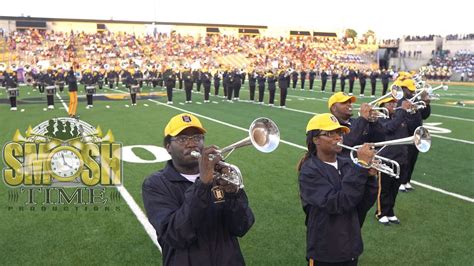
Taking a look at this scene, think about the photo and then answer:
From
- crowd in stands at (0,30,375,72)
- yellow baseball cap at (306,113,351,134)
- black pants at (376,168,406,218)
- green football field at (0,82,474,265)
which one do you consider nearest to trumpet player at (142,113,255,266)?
yellow baseball cap at (306,113,351,134)

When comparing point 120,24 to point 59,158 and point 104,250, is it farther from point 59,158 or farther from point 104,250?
point 104,250

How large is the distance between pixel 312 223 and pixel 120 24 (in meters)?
62.8

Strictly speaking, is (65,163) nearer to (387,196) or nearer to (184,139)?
(387,196)

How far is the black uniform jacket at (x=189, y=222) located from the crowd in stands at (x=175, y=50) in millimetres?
43559

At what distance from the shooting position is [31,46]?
50.4 m

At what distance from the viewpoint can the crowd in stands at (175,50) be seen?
49.3 meters

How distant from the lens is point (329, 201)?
3100 mm

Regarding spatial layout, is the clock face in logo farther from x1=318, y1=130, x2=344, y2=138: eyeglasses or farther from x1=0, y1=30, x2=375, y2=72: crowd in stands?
x1=0, y1=30, x2=375, y2=72: crowd in stands

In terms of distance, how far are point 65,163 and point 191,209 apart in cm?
707

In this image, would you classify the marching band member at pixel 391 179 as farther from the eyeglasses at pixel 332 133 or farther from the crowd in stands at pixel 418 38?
the crowd in stands at pixel 418 38

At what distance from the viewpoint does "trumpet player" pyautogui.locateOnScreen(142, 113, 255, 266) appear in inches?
88.3

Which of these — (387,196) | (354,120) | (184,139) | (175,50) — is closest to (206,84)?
(387,196)

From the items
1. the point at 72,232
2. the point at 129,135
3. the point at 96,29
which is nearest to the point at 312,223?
the point at 72,232

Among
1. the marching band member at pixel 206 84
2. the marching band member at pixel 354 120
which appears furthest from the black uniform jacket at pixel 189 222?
the marching band member at pixel 206 84
